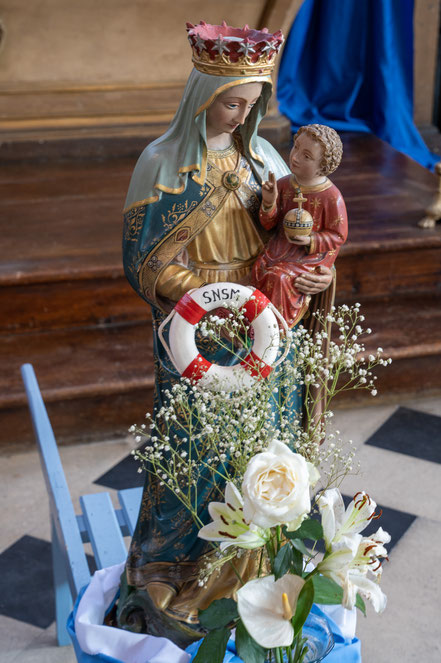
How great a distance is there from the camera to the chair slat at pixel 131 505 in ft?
6.48

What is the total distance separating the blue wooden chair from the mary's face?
92 cm

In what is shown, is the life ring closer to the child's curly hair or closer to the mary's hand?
the mary's hand

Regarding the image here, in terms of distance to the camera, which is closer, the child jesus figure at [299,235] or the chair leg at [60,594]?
the child jesus figure at [299,235]

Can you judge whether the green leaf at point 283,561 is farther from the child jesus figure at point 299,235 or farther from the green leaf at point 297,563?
the child jesus figure at point 299,235

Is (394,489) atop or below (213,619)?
below

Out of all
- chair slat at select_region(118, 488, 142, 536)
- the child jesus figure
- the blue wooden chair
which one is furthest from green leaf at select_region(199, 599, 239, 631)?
chair slat at select_region(118, 488, 142, 536)

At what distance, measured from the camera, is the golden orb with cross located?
1.31 meters

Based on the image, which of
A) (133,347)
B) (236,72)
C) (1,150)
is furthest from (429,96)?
(236,72)

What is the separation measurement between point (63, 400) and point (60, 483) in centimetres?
83

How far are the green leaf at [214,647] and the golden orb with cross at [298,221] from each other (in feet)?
1.89

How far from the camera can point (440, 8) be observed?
178 inches

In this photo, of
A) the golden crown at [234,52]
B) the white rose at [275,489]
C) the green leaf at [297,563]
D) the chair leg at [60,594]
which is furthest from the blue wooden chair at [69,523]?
the golden crown at [234,52]

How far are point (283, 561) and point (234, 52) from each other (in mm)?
676

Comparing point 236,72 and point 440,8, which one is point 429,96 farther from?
point 236,72
